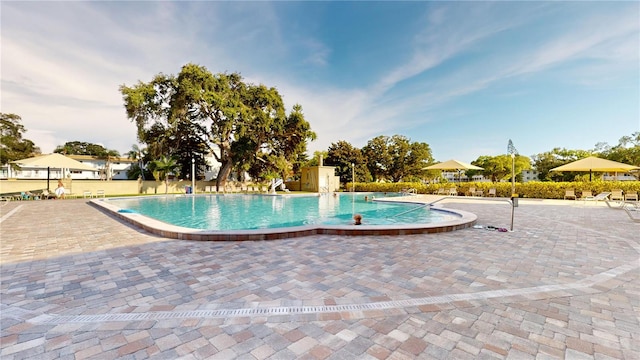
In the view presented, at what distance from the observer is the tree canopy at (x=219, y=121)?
69.5 feet

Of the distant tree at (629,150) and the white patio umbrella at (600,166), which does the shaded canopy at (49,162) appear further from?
the distant tree at (629,150)

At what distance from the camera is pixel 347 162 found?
31.4 meters

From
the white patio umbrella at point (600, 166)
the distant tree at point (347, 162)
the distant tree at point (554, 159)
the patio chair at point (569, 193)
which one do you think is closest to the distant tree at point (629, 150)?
the distant tree at point (554, 159)

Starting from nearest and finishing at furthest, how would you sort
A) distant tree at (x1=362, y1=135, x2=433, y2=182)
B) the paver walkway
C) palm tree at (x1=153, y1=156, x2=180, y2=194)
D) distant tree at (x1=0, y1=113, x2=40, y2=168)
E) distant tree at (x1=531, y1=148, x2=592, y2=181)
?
the paver walkway, distant tree at (x1=0, y1=113, x2=40, y2=168), palm tree at (x1=153, y1=156, x2=180, y2=194), distant tree at (x1=362, y1=135, x2=433, y2=182), distant tree at (x1=531, y1=148, x2=592, y2=181)

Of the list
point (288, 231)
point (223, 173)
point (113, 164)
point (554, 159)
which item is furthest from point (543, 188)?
point (113, 164)

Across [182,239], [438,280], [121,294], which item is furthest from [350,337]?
[182,239]

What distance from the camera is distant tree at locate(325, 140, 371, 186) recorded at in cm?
3152

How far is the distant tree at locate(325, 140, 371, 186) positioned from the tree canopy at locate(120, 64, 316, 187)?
6453mm

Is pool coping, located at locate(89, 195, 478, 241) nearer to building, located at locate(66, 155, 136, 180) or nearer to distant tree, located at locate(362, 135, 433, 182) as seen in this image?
distant tree, located at locate(362, 135, 433, 182)

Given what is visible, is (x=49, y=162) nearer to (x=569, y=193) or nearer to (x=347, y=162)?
(x=347, y=162)

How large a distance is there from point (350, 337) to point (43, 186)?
25933 millimetres

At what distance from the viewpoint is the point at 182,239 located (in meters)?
5.45

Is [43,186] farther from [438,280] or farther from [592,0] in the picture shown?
[592,0]

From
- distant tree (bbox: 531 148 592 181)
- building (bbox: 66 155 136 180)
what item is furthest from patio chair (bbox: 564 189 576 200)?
building (bbox: 66 155 136 180)
